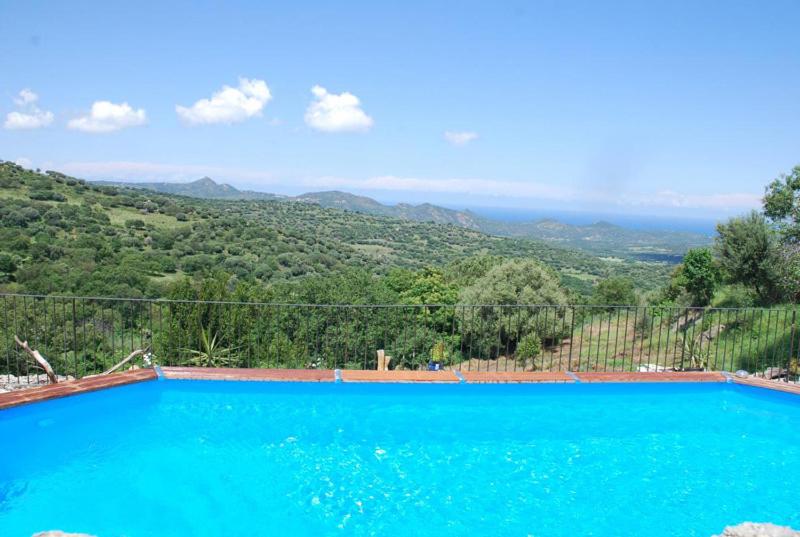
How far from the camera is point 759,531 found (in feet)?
10.6

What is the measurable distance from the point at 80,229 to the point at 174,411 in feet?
111

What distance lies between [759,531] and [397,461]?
2675 millimetres

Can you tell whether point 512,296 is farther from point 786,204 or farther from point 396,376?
point 396,376

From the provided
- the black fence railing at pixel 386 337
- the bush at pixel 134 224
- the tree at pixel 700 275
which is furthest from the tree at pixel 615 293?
the bush at pixel 134 224

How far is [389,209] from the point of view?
574 ft

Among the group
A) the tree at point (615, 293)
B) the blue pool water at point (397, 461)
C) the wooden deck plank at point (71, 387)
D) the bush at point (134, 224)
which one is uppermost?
the bush at point (134, 224)

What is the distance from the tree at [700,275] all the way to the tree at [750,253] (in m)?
3.04

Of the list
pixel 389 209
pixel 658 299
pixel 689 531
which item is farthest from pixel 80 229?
pixel 389 209

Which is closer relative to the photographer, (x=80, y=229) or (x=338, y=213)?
(x=80, y=229)

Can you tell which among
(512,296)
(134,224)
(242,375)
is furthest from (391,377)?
(134,224)

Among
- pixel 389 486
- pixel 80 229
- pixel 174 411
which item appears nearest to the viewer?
pixel 389 486

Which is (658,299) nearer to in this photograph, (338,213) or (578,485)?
(578,485)

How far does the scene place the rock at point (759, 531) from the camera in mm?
3178

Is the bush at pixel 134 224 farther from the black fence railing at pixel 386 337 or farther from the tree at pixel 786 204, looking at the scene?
the tree at pixel 786 204
